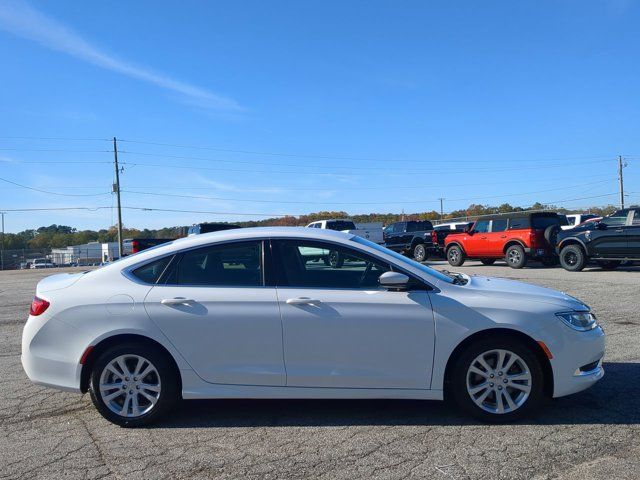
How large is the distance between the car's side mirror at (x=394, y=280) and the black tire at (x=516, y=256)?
15.2 m

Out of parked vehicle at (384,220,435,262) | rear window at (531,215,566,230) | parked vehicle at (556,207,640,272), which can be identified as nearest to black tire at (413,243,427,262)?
parked vehicle at (384,220,435,262)

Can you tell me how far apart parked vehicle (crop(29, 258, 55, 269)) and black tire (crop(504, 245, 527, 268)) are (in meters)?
45.2

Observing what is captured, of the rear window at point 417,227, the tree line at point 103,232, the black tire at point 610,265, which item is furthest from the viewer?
the tree line at point 103,232

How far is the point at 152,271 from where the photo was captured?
465 centimetres

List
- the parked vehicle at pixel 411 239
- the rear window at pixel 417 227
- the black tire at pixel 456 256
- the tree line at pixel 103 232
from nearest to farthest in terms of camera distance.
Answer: the black tire at pixel 456 256 → the parked vehicle at pixel 411 239 → the rear window at pixel 417 227 → the tree line at pixel 103 232

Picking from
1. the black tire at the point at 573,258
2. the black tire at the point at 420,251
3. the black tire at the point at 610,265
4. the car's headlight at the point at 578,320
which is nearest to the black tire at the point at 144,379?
the car's headlight at the point at 578,320

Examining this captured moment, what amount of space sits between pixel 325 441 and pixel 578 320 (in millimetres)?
2295

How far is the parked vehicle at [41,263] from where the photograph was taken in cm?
5088

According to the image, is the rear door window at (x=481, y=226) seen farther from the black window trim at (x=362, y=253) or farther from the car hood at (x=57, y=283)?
the car hood at (x=57, y=283)

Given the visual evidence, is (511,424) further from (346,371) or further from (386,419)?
(346,371)

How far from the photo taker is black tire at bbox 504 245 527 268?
719 inches

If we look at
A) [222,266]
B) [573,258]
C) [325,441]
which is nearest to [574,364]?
[325,441]

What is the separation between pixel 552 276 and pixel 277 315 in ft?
42.5

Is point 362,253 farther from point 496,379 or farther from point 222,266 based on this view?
point 496,379
